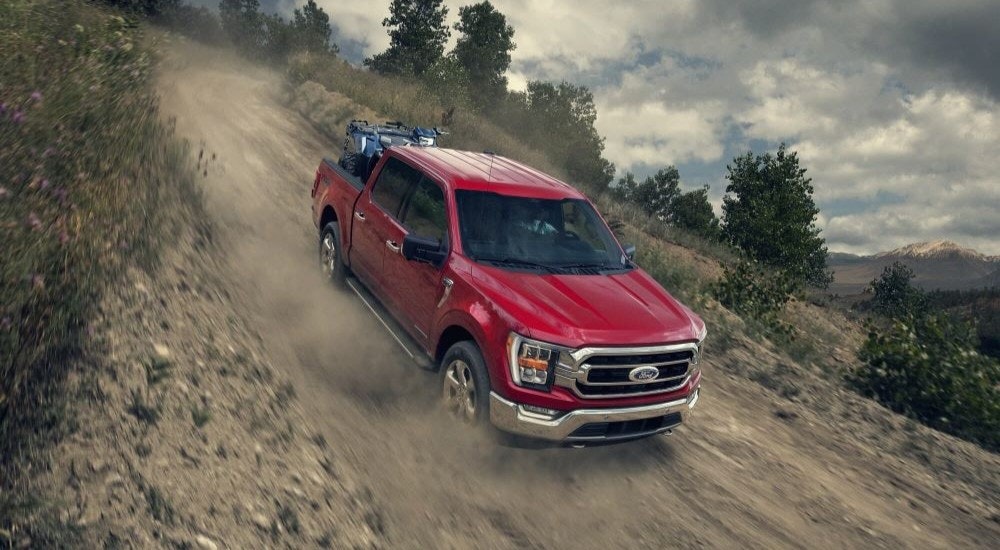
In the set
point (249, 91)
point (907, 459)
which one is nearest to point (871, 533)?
point (907, 459)

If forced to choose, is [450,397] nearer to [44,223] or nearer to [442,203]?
[442,203]

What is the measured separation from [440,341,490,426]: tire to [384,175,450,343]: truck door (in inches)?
19.9

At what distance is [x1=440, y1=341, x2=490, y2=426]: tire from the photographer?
4812mm

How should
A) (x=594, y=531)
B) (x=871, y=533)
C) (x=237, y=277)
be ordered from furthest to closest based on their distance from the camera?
(x=237, y=277)
(x=871, y=533)
(x=594, y=531)

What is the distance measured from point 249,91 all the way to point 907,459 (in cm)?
2077

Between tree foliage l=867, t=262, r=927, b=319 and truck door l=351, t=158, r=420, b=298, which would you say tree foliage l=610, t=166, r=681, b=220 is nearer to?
tree foliage l=867, t=262, r=927, b=319

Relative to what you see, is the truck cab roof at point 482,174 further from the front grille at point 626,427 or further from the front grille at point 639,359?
the front grille at point 626,427

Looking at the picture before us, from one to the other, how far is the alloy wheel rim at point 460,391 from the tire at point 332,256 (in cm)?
277

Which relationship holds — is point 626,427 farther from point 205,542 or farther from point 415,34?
point 415,34

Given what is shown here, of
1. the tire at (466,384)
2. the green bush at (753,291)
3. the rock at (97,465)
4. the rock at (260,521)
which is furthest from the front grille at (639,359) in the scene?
the green bush at (753,291)

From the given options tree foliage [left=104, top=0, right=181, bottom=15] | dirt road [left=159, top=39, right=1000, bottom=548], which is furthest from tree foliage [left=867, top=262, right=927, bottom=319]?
dirt road [left=159, top=39, right=1000, bottom=548]

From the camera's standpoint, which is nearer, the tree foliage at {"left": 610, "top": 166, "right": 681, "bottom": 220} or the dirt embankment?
the dirt embankment

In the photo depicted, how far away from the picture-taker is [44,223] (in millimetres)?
3986

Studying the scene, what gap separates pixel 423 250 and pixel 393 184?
1.60 meters
